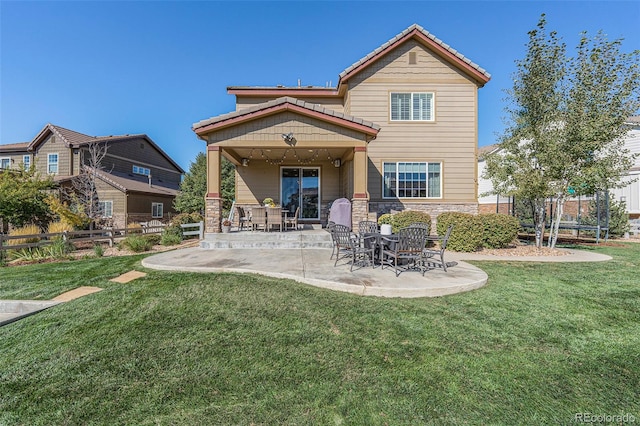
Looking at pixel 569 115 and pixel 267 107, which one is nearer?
pixel 569 115

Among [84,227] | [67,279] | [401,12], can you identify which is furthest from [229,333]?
[401,12]

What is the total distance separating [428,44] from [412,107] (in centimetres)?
275

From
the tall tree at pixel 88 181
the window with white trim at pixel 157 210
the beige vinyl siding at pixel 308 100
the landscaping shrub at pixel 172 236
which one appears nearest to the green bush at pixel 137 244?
the landscaping shrub at pixel 172 236

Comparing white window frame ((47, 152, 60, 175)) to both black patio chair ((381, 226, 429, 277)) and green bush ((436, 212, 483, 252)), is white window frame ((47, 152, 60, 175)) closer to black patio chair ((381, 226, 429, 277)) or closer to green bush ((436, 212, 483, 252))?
black patio chair ((381, 226, 429, 277))

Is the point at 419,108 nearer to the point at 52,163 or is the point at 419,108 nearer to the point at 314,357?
the point at 314,357

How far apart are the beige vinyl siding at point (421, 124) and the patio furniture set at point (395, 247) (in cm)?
584

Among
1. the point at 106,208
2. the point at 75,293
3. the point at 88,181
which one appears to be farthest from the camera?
the point at 106,208

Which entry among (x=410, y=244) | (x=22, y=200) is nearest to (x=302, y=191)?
(x=410, y=244)

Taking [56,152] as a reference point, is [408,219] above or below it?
below

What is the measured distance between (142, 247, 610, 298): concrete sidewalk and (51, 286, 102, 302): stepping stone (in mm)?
1254

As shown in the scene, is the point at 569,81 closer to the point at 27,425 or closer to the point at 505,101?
the point at 505,101

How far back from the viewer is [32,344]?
3.39 meters

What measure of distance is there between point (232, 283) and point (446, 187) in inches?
407

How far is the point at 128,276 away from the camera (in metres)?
5.73
